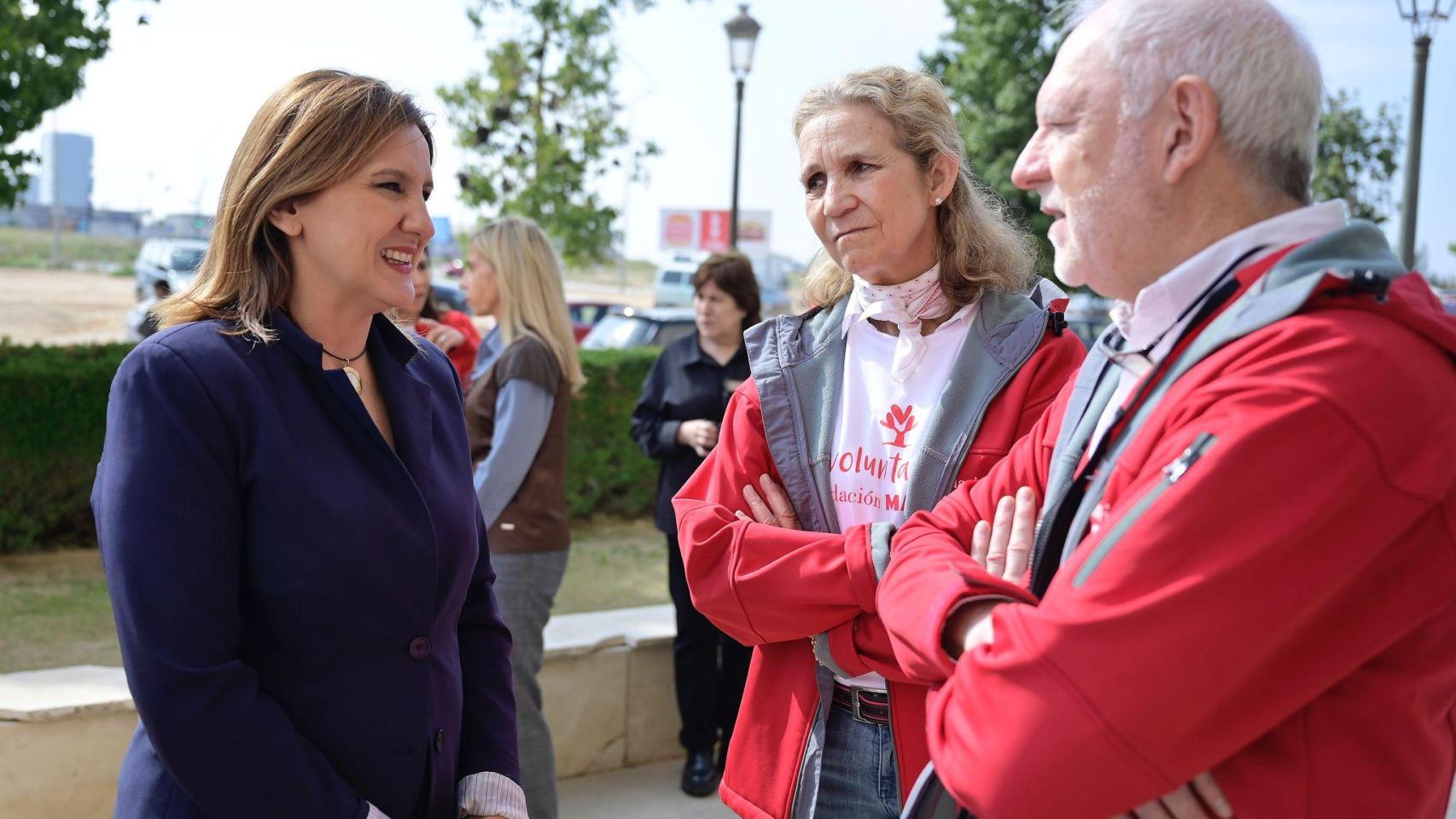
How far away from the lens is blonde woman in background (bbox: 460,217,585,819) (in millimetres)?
4195

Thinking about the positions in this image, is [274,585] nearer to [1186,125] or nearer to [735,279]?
[1186,125]

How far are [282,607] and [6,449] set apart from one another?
6.60 meters

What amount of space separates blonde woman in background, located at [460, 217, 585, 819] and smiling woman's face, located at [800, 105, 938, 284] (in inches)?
81.1

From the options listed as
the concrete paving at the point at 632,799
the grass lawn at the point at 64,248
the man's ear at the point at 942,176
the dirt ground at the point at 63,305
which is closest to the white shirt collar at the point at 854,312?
the man's ear at the point at 942,176

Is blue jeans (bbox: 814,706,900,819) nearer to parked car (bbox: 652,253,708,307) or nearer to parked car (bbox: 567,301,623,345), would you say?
parked car (bbox: 567,301,623,345)

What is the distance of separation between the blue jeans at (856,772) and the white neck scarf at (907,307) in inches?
27.7

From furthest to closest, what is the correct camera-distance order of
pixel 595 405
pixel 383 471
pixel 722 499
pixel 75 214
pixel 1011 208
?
pixel 75 214, pixel 595 405, pixel 1011 208, pixel 722 499, pixel 383 471

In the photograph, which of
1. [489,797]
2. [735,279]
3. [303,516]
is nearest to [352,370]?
[303,516]

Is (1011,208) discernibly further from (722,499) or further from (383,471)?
(383,471)

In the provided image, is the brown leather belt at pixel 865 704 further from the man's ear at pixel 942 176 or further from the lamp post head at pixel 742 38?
the lamp post head at pixel 742 38

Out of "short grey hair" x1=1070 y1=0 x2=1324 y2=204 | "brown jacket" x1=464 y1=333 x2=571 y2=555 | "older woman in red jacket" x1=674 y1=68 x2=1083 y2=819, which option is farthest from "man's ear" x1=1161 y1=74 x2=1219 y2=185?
"brown jacket" x1=464 y1=333 x2=571 y2=555

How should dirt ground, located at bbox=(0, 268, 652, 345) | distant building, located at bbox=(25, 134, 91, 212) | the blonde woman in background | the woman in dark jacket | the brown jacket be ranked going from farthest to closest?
1. distant building, located at bbox=(25, 134, 91, 212)
2. dirt ground, located at bbox=(0, 268, 652, 345)
3. the woman in dark jacket
4. the brown jacket
5. the blonde woman in background

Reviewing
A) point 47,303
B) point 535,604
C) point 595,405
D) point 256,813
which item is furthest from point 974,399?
point 47,303

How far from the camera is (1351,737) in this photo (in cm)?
138
